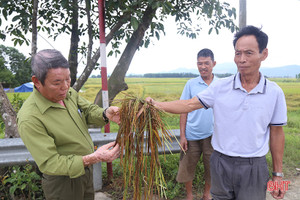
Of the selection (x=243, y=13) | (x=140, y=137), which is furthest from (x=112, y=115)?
(x=243, y=13)

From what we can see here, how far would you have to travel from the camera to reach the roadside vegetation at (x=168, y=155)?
8.46ft

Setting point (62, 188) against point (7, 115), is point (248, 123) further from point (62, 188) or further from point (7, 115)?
point (7, 115)

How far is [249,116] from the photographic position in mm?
1515

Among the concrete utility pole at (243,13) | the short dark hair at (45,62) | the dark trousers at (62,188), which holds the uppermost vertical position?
the concrete utility pole at (243,13)

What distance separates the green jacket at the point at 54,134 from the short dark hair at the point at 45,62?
0.60ft

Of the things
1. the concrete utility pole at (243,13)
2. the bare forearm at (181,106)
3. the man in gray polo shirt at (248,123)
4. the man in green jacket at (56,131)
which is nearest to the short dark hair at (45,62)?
the man in green jacket at (56,131)

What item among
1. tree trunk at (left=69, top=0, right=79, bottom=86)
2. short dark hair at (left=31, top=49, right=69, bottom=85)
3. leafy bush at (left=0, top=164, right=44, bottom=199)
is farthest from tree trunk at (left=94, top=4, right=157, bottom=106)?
short dark hair at (left=31, top=49, right=69, bottom=85)

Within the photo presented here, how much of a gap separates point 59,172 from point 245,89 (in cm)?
139

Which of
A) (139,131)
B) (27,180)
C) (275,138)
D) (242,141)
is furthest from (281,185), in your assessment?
(27,180)

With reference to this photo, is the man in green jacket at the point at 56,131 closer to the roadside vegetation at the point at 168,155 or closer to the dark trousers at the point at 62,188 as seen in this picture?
the dark trousers at the point at 62,188

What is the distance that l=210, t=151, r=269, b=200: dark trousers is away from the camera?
1536 mm

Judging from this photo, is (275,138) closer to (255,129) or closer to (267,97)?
(255,129)

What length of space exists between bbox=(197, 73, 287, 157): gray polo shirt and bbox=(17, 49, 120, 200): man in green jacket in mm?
818

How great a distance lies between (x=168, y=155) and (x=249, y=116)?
2.07 m
